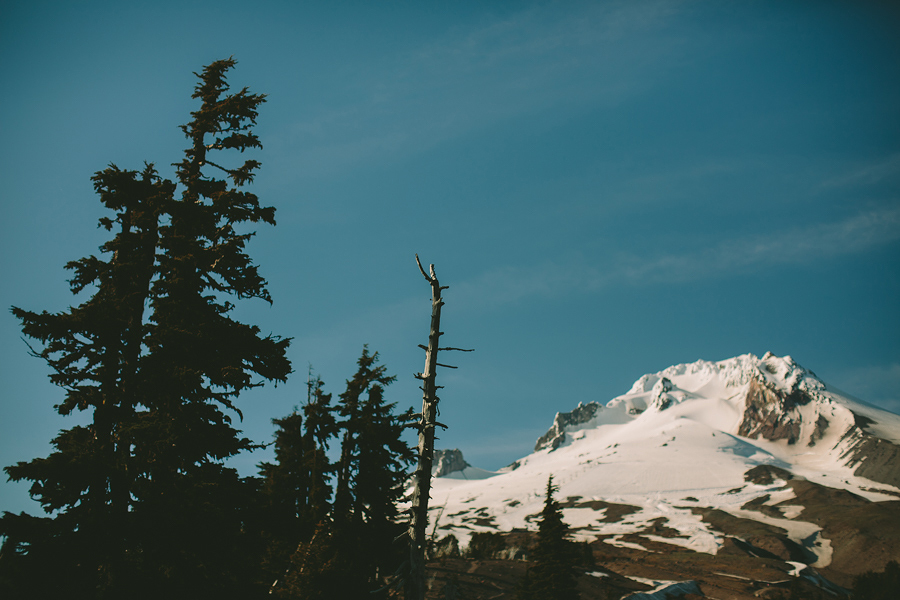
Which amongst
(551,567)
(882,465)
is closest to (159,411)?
(551,567)

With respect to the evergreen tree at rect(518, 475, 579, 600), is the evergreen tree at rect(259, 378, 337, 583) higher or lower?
higher

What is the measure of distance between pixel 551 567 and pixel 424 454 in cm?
2421

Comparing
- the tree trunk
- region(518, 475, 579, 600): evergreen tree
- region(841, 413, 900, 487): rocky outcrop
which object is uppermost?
region(841, 413, 900, 487): rocky outcrop

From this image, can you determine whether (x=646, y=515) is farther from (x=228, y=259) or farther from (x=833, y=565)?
(x=228, y=259)

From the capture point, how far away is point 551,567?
29391 mm

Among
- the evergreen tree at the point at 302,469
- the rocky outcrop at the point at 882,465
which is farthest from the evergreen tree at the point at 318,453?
Answer: the rocky outcrop at the point at 882,465

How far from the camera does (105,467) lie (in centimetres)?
1086

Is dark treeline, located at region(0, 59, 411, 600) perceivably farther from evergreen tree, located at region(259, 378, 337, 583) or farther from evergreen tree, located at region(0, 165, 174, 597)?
evergreen tree, located at region(259, 378, 337, 583)

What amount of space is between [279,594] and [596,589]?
51.2 meters

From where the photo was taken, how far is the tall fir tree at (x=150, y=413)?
410 inches

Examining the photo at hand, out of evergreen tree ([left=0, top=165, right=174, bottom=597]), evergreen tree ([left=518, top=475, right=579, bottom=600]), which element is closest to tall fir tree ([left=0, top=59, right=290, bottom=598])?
evergreen tree ([left=0, top=165, right=174, bottom=597])

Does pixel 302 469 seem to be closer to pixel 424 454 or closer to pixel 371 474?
pixel 371 474

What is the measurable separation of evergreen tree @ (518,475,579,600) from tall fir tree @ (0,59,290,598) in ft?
69.2

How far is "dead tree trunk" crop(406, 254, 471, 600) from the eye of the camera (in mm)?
8461
